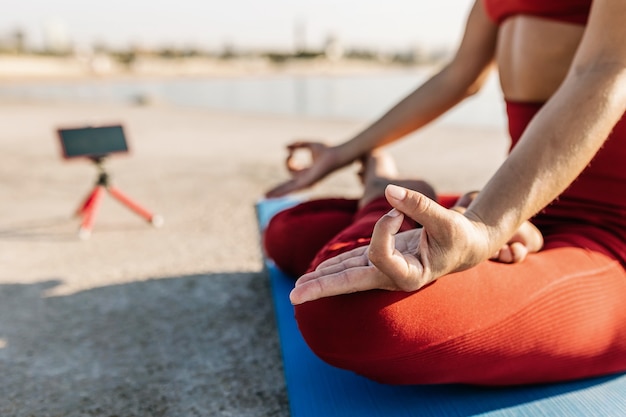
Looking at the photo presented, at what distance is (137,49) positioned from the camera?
4431 centimetres

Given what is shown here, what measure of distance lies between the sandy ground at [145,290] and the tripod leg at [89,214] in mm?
70

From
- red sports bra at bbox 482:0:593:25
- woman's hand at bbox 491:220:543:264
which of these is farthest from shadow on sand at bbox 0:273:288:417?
red sports bra at bbox 482:0:593:25

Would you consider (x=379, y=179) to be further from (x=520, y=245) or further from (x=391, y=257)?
(x=391, y=257)

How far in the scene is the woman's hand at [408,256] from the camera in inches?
27.7

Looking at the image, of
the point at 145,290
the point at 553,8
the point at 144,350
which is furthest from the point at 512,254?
the point at 145,290

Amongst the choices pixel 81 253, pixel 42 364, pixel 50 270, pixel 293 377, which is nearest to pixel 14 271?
pixel 50 270

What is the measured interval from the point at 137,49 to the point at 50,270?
46.7m

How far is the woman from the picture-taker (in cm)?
77

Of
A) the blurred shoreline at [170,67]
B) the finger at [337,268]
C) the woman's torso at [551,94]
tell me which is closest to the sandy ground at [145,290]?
the finger at [337,268]

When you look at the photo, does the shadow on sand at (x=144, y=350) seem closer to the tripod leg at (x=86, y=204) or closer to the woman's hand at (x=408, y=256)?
the woman's hand at (x=408, y=256)

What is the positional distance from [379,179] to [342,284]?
694 mm

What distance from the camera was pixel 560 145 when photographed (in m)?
0.83

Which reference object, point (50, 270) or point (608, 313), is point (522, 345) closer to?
point (608, 313)

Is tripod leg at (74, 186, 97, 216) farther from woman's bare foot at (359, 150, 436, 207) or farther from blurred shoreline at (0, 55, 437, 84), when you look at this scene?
blurred shoreline at (0, 55, 437, 84)
